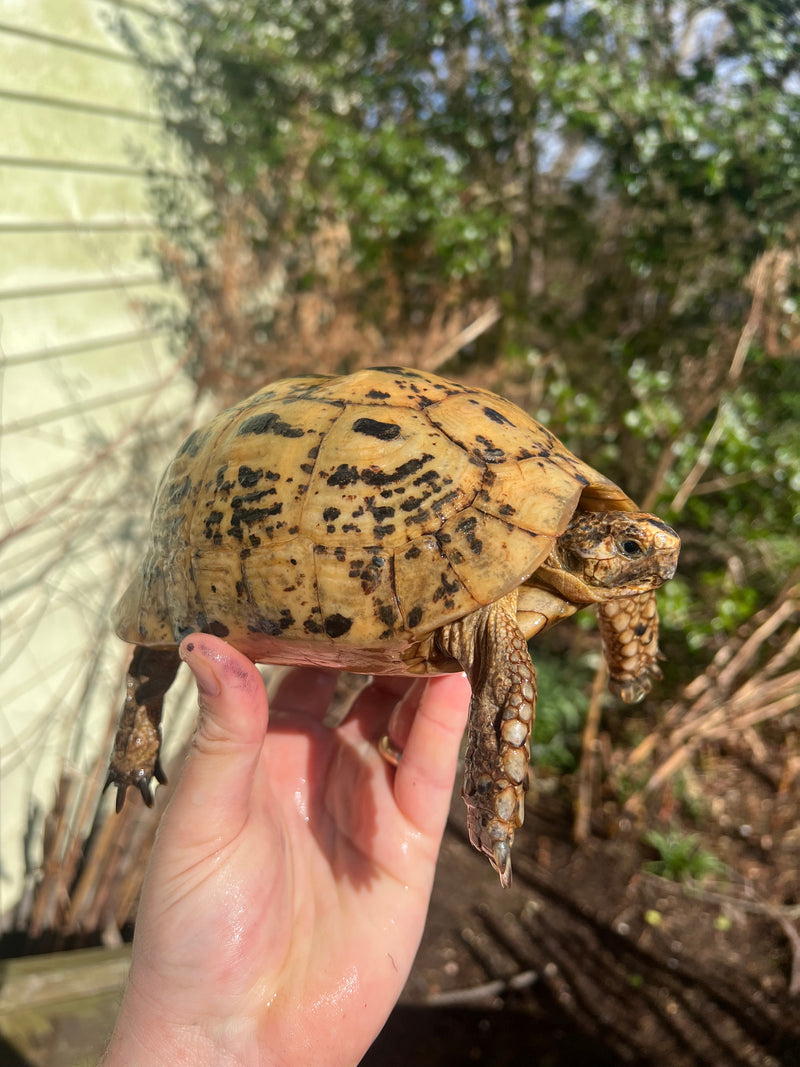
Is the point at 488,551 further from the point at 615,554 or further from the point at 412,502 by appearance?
the point at 615,554

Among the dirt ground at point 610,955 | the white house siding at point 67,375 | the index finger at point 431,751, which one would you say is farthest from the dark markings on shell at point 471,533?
the dirt ground at point 610,955

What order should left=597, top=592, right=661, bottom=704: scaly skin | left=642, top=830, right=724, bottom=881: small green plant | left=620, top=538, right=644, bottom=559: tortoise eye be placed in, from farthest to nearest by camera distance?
left=642, top=830, right=724, bottom=881: small green plant
left=597, top=592, right=661, bottom=704: scaly skin
left=620, top=538, right=644, bottom=559: tortoise eye

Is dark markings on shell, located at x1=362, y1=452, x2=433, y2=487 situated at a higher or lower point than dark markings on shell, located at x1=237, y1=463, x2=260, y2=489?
lower

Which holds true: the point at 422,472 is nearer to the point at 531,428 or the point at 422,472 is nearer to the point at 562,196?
the point at 531,428

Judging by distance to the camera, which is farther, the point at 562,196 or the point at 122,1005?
the point at 562,196

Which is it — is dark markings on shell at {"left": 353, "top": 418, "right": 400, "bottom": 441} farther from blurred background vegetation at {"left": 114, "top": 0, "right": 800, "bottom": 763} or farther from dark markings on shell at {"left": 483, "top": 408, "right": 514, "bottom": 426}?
blurred background vegetation at {"left": 114, "top": 0, "right": 800, "bottom": 763}

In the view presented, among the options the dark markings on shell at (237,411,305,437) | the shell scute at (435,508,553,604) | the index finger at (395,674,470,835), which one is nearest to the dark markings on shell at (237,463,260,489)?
the dark markings on shell at (237,411,305,437)

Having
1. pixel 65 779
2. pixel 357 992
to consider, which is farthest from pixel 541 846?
pixel 65 779
